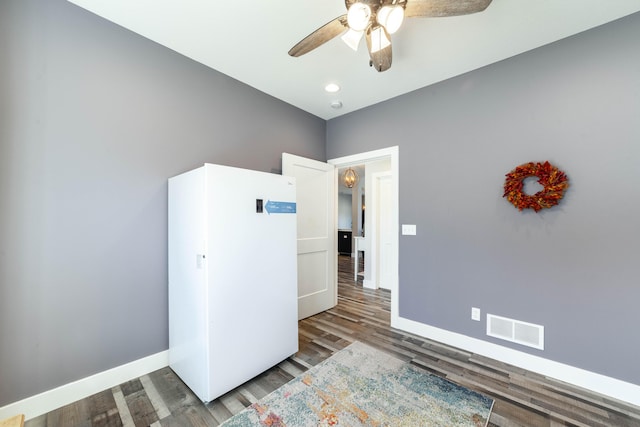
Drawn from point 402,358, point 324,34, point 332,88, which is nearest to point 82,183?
point 324,34

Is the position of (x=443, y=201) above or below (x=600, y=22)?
below

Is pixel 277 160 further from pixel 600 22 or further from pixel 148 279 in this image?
pixel 600 22

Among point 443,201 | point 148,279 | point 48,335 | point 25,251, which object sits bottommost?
point 48,335

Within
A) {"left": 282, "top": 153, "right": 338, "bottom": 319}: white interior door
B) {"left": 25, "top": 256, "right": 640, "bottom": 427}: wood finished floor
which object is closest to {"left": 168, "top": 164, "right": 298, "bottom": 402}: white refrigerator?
{"left": 25, "top": 256, "right": 640, "bottom": 427}: wood finished floor

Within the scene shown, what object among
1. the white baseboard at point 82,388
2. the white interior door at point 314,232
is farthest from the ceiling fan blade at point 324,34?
the white baseboard at point 82,388

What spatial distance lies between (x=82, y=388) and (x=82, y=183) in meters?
1.42

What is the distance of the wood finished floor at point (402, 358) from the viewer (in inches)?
62.9

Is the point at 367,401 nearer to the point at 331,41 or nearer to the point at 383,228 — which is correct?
the point at 331,41

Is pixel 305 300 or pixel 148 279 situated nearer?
pixel 148 279

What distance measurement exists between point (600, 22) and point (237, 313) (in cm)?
344

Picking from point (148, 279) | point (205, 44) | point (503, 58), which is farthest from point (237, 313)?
point (503, 58)

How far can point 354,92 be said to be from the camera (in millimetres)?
2893

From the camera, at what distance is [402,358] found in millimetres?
2309

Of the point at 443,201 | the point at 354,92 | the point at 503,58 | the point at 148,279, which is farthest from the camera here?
the point at 354,92
